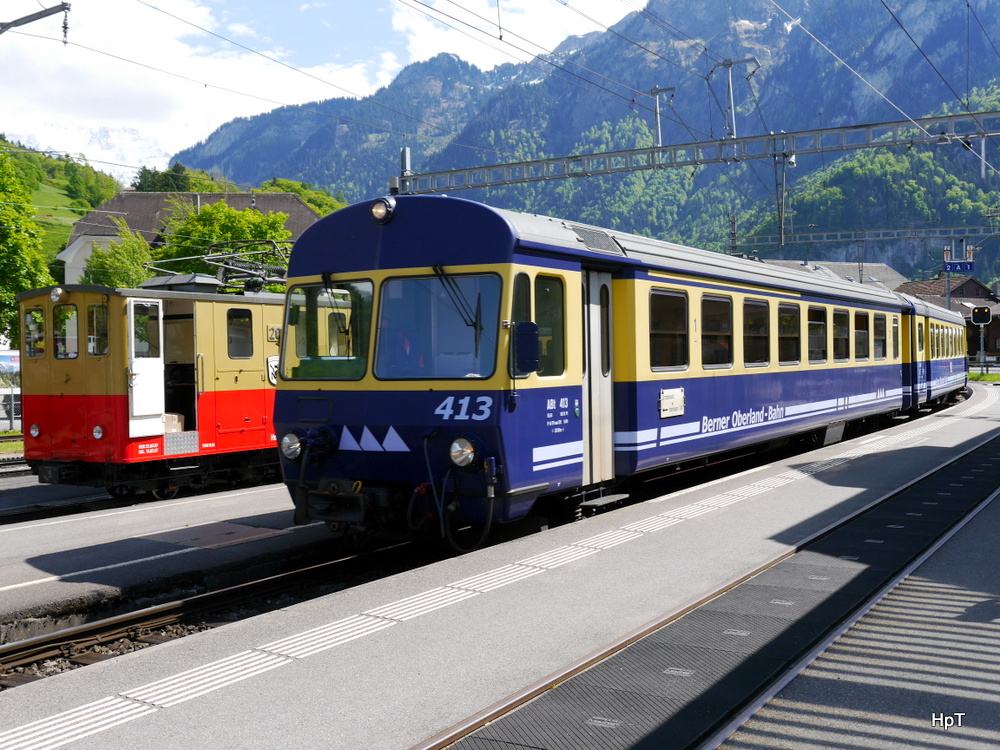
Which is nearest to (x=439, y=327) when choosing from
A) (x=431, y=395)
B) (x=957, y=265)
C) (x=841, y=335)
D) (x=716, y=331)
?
(x=431, y=395)

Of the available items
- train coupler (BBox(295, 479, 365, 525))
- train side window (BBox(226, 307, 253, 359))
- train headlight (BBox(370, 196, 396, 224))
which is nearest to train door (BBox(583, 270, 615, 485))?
train headlight (BBox(370, 196, 396, 224))

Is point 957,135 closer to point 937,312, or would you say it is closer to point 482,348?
point 937,312

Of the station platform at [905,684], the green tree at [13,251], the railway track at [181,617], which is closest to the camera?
the station platform at [905,684]

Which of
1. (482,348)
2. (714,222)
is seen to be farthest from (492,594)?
(714,222)

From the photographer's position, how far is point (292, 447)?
8461mm

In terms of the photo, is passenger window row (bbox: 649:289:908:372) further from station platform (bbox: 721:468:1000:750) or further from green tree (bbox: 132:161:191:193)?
green tree (bbox: 132:161:191:193)

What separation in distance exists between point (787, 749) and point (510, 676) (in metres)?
1.50

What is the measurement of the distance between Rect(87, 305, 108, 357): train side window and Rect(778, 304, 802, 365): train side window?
9473 millimetres

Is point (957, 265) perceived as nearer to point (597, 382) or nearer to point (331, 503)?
point (597, 382)

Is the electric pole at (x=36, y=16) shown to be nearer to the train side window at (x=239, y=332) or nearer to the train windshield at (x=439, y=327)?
the train side window at (x=239, y=332)

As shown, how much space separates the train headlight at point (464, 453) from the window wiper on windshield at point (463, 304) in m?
0.71

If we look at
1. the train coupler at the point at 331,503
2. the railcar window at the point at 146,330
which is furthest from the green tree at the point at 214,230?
the train coupler at the point at 331,503

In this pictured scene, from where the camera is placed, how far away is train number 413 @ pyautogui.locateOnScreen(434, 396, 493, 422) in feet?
25.0

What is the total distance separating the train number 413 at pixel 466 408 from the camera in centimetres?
762
